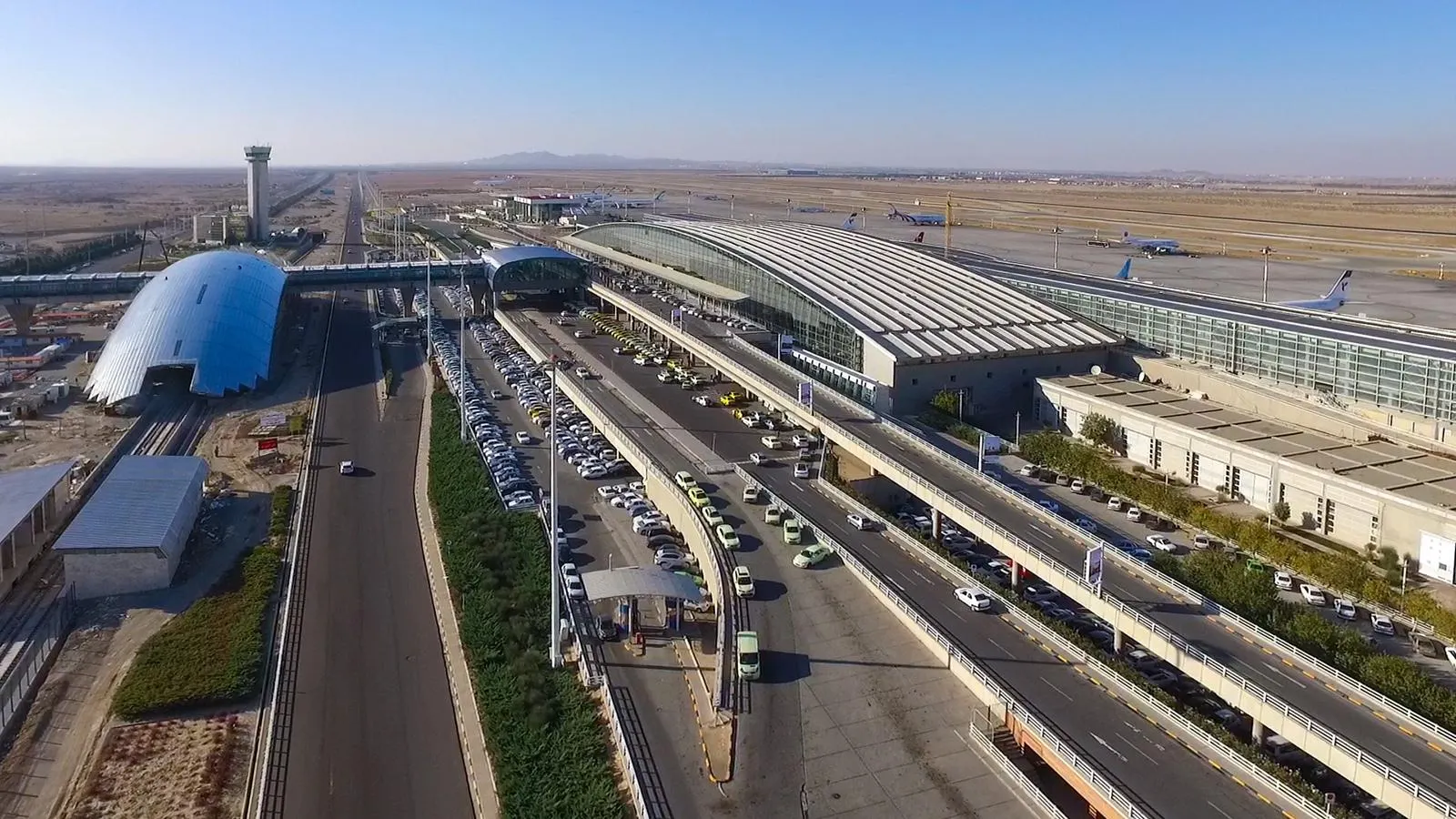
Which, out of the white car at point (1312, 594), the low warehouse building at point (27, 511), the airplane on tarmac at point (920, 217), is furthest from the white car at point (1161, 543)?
the airplane on tarmac at point (920, 217)

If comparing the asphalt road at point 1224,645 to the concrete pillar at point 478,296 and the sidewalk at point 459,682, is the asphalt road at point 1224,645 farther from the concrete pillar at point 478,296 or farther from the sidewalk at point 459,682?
the concrete pillar at point 478,296

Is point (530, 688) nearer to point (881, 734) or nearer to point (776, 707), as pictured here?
point (776, 707)

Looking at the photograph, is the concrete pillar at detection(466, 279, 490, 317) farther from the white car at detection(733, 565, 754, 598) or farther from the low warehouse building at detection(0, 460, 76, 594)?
the white car at detection(733, 565, 754, 598)

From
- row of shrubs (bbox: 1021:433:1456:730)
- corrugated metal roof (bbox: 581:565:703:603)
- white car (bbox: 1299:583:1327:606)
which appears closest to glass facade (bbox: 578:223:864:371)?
row of shrubs (bbox: 1021:433:1456:730)

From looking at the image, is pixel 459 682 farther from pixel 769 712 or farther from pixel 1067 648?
pixel 1067 648

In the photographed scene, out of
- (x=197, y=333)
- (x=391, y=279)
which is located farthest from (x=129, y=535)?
(x=391, y=279)

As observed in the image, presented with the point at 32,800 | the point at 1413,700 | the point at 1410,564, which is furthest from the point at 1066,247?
the point at 32,800
